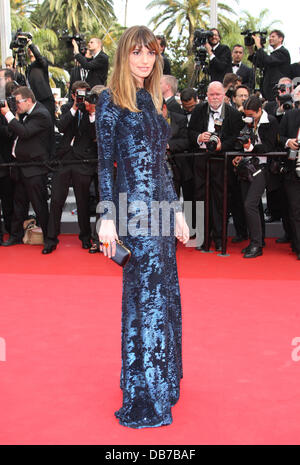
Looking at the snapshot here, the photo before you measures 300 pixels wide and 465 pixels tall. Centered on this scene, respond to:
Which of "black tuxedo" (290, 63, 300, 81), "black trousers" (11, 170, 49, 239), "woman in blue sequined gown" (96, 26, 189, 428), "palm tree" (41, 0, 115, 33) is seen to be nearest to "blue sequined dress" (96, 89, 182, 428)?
"woman in blue sequined gown" (96, 26, 189, 428)

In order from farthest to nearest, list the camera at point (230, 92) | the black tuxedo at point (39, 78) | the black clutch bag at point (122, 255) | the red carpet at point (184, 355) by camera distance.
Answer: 1. the black tuxedo at point (39, 78)
2. the camera at point (230, 92)
3. the red carpet at point (184, 355)
4. the black clutch bag at point (122, 255)

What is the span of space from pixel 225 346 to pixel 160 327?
1054 millimetres

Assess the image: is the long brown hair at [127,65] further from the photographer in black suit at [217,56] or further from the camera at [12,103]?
the photographer in black suit at [217,56]

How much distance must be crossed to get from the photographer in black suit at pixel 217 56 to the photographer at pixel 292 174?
199 cm

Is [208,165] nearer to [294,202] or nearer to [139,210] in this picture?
[294,202]

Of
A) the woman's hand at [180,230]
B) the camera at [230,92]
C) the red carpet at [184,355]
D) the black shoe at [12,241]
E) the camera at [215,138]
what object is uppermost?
the camera at [230,92]

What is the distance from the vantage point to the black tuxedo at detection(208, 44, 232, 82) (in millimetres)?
7547

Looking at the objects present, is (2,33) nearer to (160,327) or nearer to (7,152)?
(7,152)

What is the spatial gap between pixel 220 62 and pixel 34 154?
2.71m

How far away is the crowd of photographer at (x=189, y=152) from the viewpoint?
5.85 m

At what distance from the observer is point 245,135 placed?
568 cm

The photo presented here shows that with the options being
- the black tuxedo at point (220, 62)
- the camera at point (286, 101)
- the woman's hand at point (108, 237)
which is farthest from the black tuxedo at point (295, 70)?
the woman's hand at point (108, 237)

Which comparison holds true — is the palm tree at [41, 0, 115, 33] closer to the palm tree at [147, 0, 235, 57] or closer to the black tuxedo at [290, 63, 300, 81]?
the palm tree at [147, 0, 235, 57]

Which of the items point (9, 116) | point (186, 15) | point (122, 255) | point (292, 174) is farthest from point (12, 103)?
point (186, 15)
